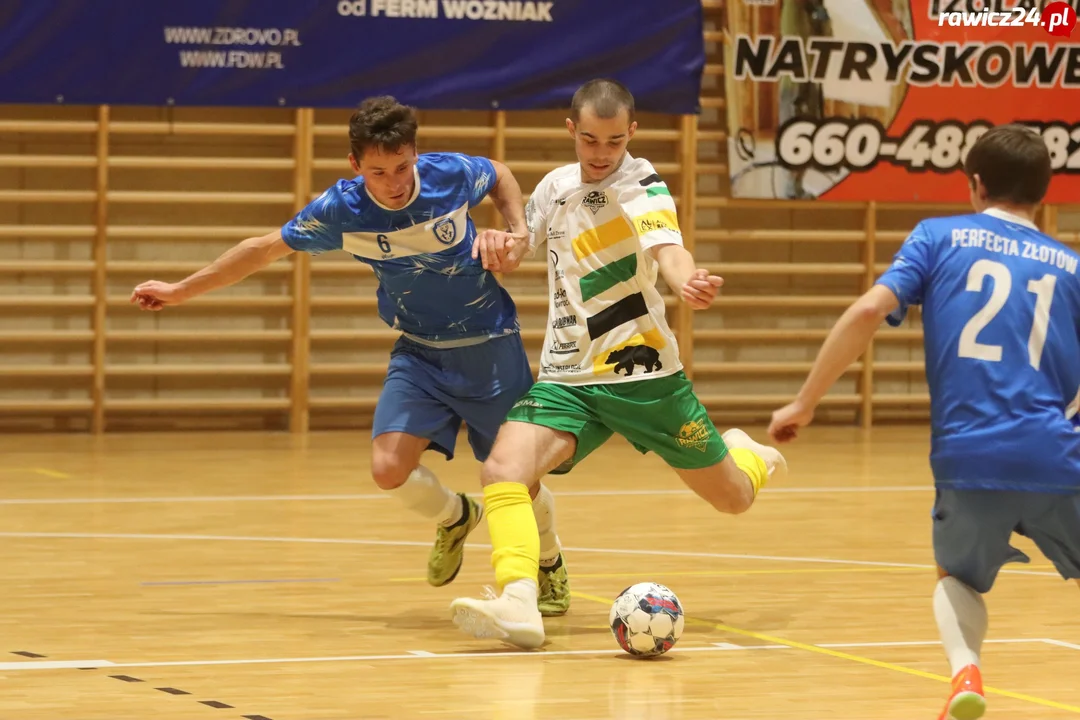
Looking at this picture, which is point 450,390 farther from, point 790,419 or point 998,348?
point 998,348

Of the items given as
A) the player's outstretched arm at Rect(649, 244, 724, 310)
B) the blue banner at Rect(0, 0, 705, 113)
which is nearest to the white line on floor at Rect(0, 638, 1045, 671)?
the player's outstretched arm at Rect(649, 244, 724, 310)

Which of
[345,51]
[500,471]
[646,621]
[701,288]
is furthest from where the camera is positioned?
[345,51]

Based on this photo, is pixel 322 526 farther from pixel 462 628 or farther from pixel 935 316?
pixel 935 316

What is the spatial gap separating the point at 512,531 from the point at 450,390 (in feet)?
2.59

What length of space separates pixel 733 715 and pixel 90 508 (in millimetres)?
4393

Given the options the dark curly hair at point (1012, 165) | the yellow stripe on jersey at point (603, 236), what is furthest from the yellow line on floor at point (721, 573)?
the dark curly hair at point (1012, 165)

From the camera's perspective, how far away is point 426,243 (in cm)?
481

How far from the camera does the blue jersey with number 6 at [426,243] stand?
187 inches

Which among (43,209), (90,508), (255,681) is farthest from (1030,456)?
(43,209)

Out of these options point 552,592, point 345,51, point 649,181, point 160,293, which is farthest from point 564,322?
point 345,51

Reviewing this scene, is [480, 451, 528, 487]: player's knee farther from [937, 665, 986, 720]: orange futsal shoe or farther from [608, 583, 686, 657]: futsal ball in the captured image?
[937, 665, 986, 720]: orange futsal shoe

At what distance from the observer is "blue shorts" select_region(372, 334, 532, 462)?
492cm

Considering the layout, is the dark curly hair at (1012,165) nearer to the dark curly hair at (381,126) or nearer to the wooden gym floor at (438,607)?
the wooden gym floor at (438,607)

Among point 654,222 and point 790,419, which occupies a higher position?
point 654,222
